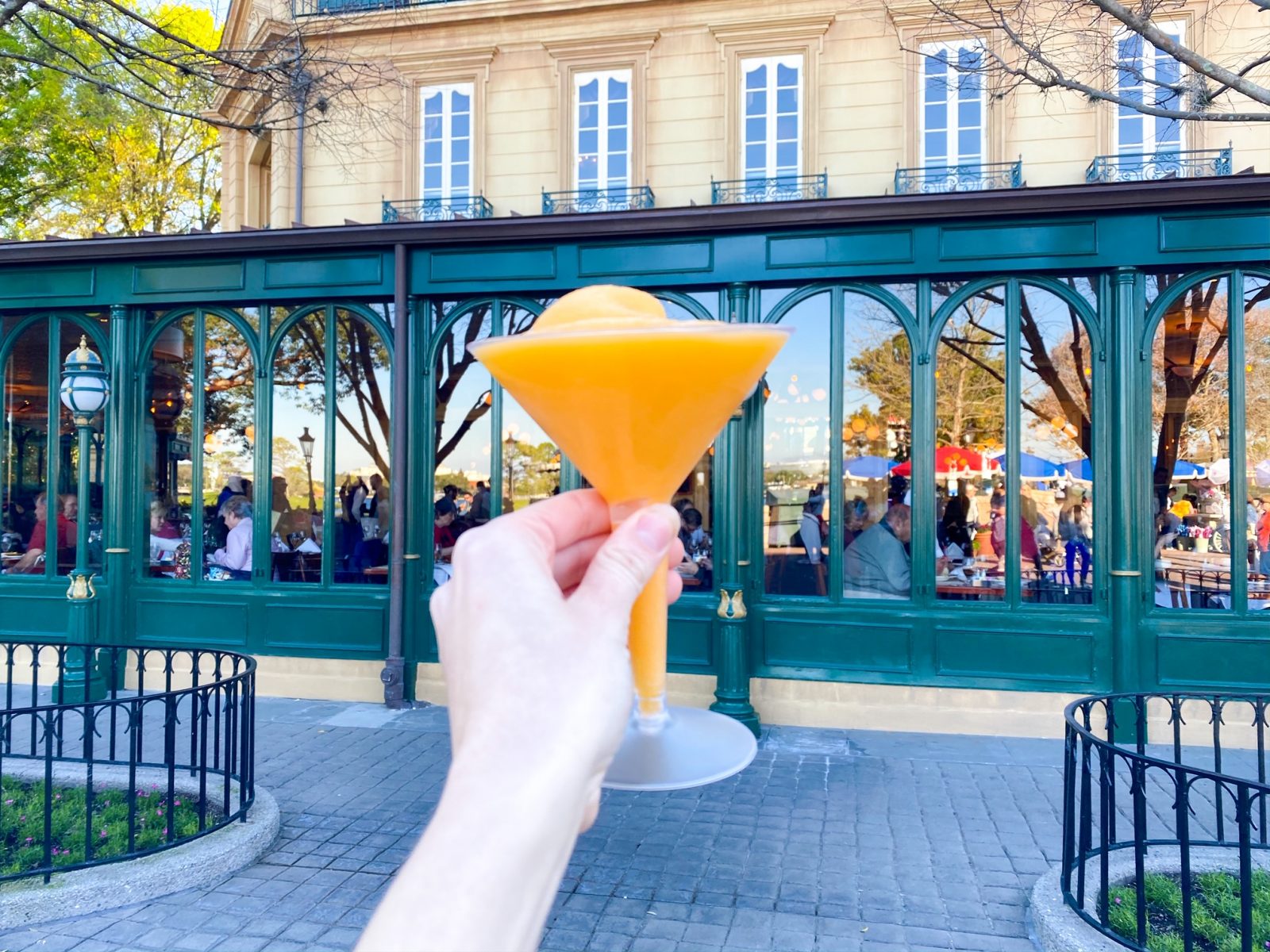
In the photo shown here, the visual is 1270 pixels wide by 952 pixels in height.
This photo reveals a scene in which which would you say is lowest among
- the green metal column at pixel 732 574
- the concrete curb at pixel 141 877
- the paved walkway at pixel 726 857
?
the paved walkway at pixel 726 857

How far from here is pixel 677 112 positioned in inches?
483

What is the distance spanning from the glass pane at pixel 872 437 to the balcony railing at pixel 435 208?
747 centimetres

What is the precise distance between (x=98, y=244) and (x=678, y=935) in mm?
8178

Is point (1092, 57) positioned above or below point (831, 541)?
above

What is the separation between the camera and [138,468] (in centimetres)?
823

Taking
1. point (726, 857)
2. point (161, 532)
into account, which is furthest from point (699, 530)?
point (161, 532)

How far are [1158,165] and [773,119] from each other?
528 cm

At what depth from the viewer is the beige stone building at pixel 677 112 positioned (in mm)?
11391

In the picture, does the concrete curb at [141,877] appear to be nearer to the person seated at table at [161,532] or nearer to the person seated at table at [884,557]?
the person seated at table at [161,532]

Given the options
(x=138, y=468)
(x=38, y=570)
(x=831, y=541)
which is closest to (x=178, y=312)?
(x=138, y=468)

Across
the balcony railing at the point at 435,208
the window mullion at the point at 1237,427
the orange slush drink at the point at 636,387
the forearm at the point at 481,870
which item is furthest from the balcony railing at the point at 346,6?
the forearm at the point at 481,870

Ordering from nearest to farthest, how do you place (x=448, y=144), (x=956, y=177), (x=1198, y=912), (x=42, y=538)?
1. (x=1198, y=912)
2. (x=42, y=538)
3. (x=956, y=177)
4. (x=448, y=144)

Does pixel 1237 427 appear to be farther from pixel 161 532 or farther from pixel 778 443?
pixel 161 532

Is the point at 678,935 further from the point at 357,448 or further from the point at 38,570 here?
the point at 38,570
